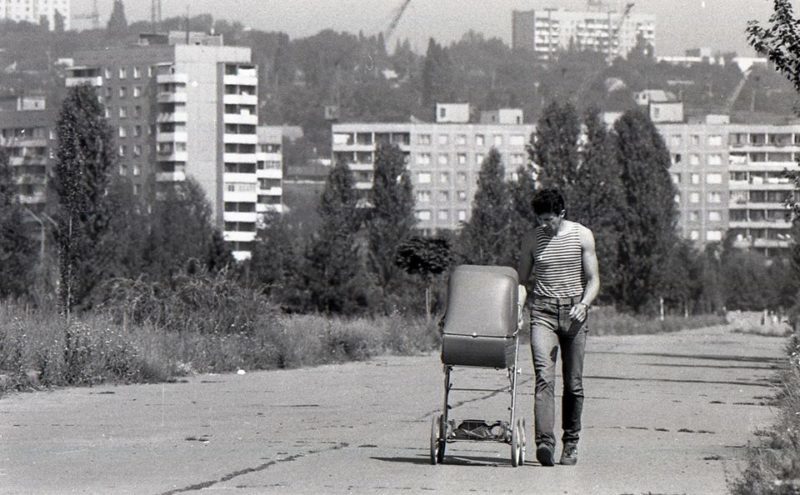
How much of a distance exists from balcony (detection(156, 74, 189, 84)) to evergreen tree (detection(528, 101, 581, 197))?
270 ft

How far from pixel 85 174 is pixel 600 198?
26203 mm

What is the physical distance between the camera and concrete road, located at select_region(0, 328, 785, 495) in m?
9.80

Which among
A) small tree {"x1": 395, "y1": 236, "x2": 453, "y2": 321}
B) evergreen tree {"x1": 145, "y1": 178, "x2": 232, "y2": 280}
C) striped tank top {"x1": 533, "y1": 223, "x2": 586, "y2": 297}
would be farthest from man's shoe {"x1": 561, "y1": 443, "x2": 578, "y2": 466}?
evergreen tree {"x1": 145, "y1": 178, "x2": 232, "y2": 280}

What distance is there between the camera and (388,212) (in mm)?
102688

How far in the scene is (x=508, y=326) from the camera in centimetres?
1066

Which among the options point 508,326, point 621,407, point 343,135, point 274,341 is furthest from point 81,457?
point 343,135

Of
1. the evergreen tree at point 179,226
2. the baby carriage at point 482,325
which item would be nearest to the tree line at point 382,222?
the evergreen tree at point 179,226

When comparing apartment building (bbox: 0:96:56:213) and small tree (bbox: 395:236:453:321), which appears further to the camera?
apartment building (bbox: 0:96:56:213)

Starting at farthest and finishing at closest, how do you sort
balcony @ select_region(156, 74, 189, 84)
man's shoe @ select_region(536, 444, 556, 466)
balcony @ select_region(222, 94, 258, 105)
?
balcony @ select_region(222, 94, 258, 105) < balcony @ select_region(156, 74, 189, 84) < man's shoe @ select_region(536, 444, 556, 466)

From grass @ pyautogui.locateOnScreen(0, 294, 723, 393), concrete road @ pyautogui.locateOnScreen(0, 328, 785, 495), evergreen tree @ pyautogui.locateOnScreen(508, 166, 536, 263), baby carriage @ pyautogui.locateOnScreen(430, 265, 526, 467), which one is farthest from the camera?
evergreen tree @ pyautogui.locateOnScreen(508, 166, 536, 263)

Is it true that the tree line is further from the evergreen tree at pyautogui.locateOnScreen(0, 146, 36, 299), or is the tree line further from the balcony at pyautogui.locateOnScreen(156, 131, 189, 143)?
the balcony at pyautogui.locateOnScreen(156, 131, 189, 143)

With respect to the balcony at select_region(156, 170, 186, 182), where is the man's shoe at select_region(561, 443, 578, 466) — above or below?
above

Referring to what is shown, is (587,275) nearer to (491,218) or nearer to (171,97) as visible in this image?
(491,218)

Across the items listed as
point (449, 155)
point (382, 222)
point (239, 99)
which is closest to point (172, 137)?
point (239, 99)
